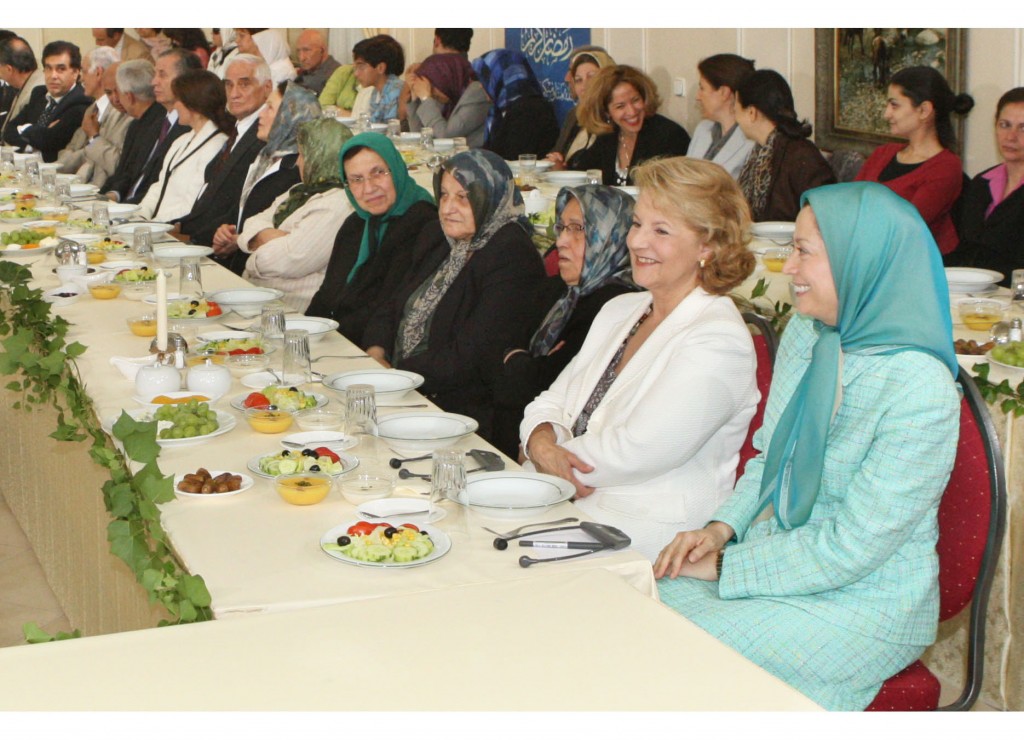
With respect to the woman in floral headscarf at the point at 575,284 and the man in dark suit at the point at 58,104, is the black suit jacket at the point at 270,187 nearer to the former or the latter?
the woman in floral headscarf at the point at 575,284

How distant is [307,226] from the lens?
4.74 meters

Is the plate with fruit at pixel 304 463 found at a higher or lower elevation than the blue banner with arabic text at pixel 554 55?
lower

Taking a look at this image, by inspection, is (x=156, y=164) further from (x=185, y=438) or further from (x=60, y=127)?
(x=185, y=438)

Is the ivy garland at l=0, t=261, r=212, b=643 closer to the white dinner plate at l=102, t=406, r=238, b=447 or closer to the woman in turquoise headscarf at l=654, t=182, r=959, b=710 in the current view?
the white dinner plate at l=102, t=406, r=238, b=447

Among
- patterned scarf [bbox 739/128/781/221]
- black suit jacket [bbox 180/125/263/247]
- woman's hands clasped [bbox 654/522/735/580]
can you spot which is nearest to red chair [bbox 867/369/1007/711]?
woman's hands clasped [bbox 654/522/735/580]

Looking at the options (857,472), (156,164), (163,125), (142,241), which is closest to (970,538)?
(857,472)

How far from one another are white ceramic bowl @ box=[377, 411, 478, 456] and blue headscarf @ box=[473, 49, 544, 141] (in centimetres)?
636

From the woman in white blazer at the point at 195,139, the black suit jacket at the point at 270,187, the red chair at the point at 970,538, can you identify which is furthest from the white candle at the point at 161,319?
the woman in white blazer at the point at 195,139

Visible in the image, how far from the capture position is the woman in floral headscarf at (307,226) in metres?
4.73

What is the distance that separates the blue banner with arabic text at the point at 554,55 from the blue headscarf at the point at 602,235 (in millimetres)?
5897

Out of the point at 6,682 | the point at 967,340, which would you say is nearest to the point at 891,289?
the point at 967,340

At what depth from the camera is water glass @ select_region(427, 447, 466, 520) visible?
204 cm

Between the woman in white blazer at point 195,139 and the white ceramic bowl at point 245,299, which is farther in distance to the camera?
the woman in white blazer at point 195,139

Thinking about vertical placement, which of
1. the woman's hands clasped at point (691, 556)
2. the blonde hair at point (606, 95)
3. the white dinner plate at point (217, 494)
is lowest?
the woman's hands clasped at point (691, 556)
